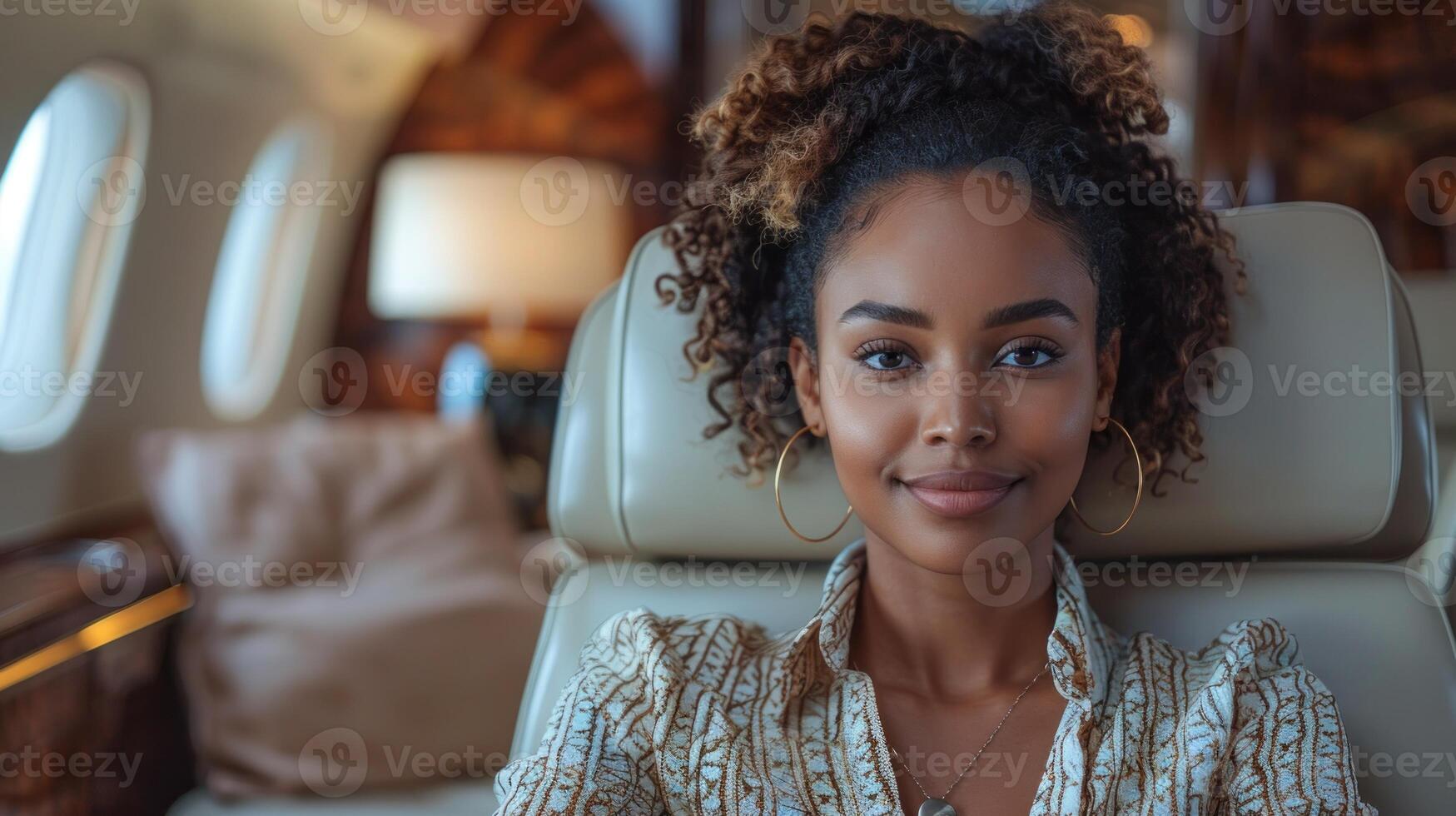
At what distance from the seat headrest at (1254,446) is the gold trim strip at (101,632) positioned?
934 mm

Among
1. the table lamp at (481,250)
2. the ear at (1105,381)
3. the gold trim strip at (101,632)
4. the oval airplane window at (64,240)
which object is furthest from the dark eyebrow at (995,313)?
the table lamp at (481,250)

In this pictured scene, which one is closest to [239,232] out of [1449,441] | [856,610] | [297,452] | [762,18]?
[297,452]

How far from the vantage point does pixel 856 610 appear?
134cm

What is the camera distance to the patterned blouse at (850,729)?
110 cm

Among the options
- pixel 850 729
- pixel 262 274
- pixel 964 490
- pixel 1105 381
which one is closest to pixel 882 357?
pixel 964 490

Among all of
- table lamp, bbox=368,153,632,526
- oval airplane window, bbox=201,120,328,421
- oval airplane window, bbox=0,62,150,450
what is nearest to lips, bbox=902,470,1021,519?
oval airplane window, bbox=0,62,150,450

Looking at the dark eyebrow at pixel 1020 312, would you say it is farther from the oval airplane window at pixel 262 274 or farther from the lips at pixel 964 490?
the oval airplane window at pixel 262 274

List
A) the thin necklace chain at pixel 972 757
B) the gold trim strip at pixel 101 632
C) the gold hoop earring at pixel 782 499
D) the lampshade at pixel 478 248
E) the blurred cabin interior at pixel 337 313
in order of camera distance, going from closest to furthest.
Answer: the thin necklace chain at pixel 972 757
the gold hoop earring at pixel 782 499
the gold trim strip at pixel 101 632
the blurred cabin interior at pixel 337 313
the lampshade at pixel 478 248

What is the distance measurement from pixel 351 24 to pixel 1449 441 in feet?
10.5

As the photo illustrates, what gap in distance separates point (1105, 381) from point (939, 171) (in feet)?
0.97

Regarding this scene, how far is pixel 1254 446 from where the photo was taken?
52.8 inches

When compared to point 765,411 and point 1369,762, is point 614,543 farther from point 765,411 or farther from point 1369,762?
point 1369,762

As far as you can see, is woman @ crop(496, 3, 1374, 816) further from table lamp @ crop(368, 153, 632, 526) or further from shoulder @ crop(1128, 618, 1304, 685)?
table lamp @ crop(368, 153, 632, 526)

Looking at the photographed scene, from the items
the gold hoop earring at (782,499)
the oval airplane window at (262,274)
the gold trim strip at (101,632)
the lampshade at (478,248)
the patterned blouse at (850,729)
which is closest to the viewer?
the patterned blouse at (850,729)
